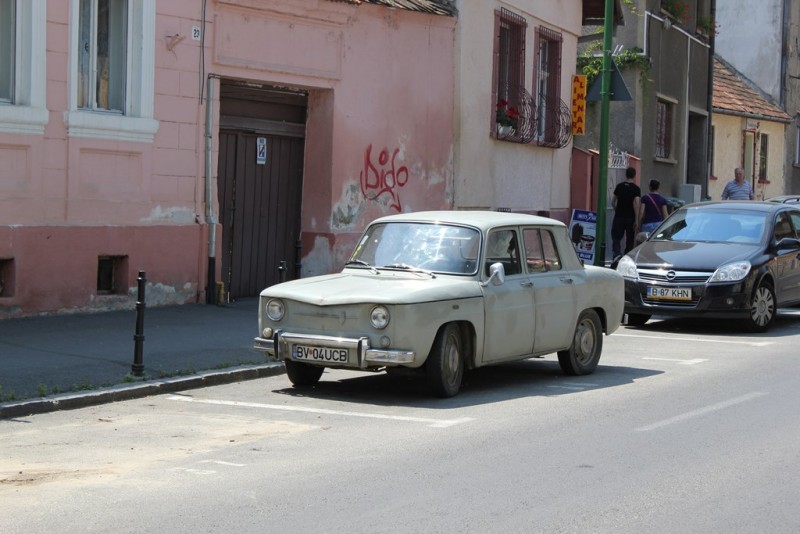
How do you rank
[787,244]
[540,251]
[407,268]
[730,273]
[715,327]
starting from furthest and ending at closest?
[715,327]
[787,244]
[730,273]
[540,251]
[407,268]

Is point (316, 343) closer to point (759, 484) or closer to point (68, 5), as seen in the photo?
point (759, 484)

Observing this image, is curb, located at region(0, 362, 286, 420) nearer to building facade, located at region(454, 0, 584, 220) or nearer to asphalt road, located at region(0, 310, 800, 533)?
asphalt road, located at region(0, 310, 800, 533)

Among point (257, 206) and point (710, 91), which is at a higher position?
point (710, 91)

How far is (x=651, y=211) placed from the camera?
23.4 m

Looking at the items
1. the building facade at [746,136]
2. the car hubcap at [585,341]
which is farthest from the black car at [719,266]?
the building facade at [746,136]

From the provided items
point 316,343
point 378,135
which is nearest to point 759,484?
point 316,343

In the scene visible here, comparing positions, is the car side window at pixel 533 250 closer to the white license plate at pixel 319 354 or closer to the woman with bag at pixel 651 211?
the white license plate at pixel 319 354

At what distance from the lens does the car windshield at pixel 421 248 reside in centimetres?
1045

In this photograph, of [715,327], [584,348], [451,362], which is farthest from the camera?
[715,327]

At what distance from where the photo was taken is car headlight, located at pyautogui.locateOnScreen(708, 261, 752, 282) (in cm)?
1505

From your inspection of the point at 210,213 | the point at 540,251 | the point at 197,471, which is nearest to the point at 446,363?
the point at 540,251

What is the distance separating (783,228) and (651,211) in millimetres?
6876

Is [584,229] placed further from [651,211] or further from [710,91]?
[710,91]

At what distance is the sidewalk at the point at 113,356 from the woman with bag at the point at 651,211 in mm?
10740
